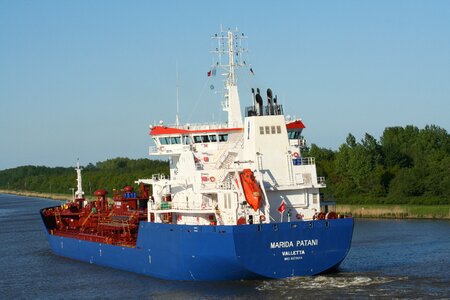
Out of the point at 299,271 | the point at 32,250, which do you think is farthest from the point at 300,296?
the point at 32,250

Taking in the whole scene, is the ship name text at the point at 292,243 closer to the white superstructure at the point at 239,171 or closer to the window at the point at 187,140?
the white superstructure at the point at 239,171

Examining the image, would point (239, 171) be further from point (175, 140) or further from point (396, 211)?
point (396, 211)

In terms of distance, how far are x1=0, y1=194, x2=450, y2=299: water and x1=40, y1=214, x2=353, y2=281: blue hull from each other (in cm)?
44

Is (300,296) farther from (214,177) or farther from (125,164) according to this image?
(125,164)

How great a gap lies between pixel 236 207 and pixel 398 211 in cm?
3144

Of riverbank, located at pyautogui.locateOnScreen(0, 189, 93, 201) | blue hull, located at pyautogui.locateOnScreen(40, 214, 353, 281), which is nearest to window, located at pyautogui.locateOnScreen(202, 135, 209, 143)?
blue hull, located at pyautogui.locateOnScreen(40, 214, 353, 281)

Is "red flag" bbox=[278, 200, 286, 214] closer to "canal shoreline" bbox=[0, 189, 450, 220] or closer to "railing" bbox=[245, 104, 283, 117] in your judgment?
"railing" bbox=[245, 104, 283, 117]

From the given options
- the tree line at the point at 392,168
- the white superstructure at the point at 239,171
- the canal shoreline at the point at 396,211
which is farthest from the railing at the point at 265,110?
the tree line at the point at 392,168

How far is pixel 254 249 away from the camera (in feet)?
96.5

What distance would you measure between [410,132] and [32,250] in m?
52.8

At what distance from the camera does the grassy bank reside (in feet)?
188

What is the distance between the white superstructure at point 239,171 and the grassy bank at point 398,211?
A: 25.8 meters

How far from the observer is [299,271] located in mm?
30266

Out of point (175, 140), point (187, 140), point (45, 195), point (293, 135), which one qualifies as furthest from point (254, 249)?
point (45, 195)
